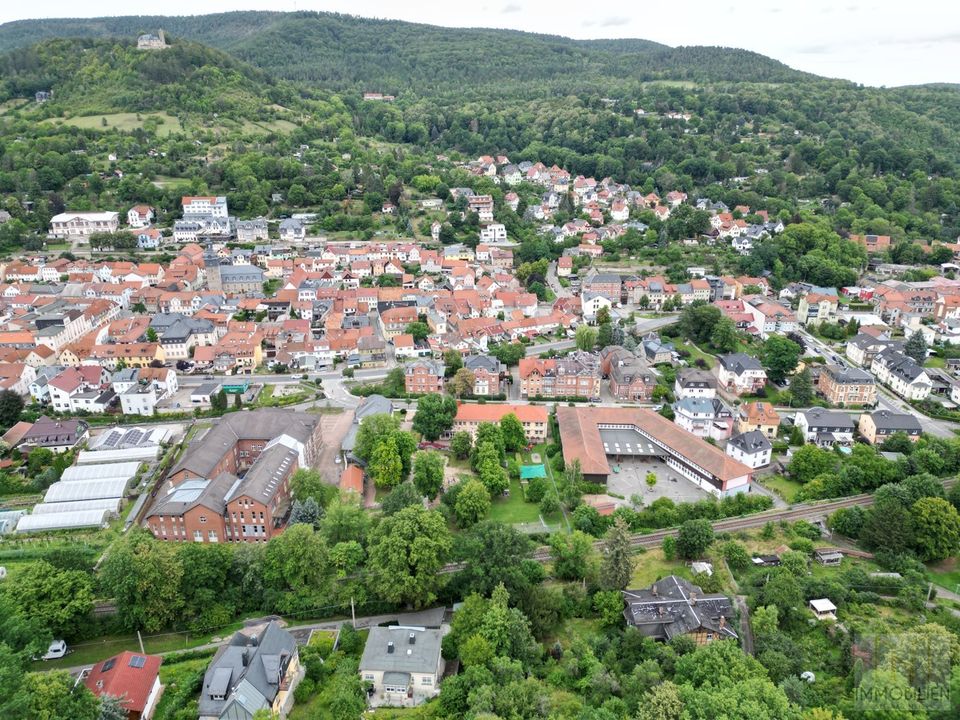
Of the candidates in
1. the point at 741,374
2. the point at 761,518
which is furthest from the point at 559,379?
the point at 761,518

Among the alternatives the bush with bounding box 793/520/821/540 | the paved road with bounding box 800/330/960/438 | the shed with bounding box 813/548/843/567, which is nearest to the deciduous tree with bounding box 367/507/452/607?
the shed with bounding box 813/548/843/567

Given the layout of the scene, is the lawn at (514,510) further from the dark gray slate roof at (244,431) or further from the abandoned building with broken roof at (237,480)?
the dark gray slate roof at (244,431)

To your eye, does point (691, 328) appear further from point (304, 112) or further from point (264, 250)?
point (304, 112)

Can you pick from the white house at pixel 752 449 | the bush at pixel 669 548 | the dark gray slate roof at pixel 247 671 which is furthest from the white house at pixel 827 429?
the dark gray slate roof at pixel 247 671

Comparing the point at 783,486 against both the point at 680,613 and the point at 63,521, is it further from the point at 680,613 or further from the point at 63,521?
the point at 63,521

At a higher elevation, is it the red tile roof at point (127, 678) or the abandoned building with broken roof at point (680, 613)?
the abandoned building with broken roof at point (680, 613)

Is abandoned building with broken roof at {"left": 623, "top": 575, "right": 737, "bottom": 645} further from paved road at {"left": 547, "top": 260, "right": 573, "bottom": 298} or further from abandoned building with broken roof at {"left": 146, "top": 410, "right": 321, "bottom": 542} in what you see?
paved road at {"left": 547, "top": 260, "right": 573, "bottom": 298}

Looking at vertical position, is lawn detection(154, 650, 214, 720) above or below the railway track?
below
